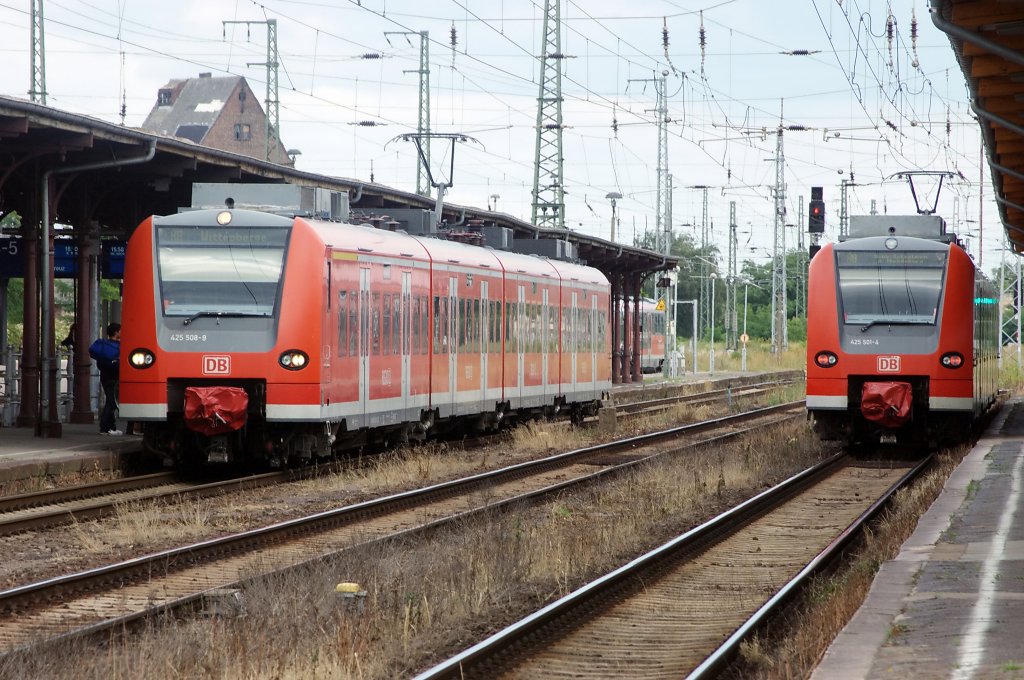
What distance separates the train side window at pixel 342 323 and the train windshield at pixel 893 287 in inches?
268

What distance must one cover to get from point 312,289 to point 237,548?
5.12 metres

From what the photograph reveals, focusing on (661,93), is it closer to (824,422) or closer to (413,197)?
(413,197)

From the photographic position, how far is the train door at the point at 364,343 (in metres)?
17.7

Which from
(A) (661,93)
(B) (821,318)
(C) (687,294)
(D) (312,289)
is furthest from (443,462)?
(C) (687,294)

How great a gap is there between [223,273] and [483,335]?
6.78 m

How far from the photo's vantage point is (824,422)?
21.0 metres

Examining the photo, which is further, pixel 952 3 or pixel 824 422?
pixel 824 422

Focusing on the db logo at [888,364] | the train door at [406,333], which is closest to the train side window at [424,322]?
the train door at [406,333]

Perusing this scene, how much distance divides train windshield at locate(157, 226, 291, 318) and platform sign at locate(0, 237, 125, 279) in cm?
667

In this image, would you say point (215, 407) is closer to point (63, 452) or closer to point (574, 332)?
point (63, 452)

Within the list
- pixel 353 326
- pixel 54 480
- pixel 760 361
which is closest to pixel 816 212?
pixel 353 326

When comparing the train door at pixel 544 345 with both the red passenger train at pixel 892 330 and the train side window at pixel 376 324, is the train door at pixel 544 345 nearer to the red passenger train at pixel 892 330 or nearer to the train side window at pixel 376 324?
the red passenger train at pixel 892 330

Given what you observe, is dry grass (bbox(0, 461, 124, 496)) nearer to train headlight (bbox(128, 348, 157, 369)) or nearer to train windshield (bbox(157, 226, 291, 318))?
train headlight (bbox(128, 348, 157, 369))

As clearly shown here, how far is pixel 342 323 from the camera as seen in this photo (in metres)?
17.1
